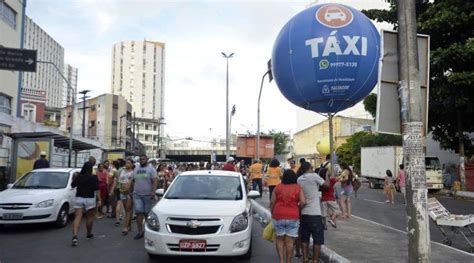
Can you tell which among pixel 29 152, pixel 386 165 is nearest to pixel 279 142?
pixel 386 165

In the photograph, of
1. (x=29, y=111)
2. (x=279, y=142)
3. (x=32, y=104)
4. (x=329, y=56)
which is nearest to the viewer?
(x=329, y=56)

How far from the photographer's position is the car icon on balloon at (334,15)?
27.0 feet

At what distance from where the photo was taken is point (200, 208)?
7.65 meters

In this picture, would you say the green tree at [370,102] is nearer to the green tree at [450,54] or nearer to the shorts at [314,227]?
the green tree at [450,54]

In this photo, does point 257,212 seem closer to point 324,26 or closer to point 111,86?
point 324,26

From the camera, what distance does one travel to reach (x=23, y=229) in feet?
37.2

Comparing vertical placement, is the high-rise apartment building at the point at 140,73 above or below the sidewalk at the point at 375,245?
above

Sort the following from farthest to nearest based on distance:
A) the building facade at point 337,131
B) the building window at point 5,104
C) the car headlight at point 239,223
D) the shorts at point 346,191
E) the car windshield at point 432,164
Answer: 1. the building facade at point 337,131
2. the car windshield at point 432,164
3. the building window at point 5,104
4. the shorts at point 346,191
5. the car headlight at point 239,223

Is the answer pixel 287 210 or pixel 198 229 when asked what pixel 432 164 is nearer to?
pixel 287 210

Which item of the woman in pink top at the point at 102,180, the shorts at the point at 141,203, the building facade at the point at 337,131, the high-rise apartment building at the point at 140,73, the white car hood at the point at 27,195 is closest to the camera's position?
the shorts at the point at 141,203

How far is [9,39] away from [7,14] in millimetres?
1442

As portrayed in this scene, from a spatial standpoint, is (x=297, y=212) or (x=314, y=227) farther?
(x=314, y=227)

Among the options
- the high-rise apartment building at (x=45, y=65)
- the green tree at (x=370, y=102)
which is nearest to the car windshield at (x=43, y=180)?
the green tree at (x=370, y=102)

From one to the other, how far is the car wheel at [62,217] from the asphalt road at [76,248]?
0.18 meters
